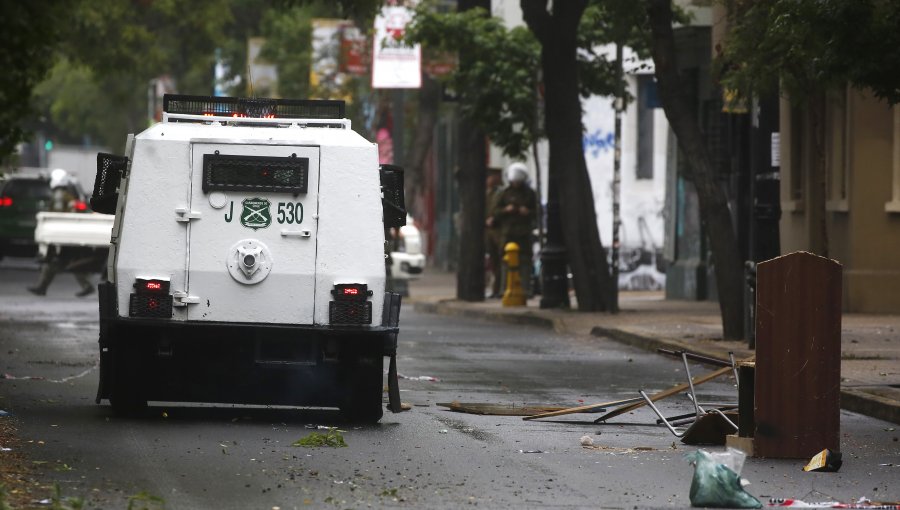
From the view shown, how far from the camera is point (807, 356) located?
36.6ft

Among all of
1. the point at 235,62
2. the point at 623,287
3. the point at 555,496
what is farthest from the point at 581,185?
the point at 235,62

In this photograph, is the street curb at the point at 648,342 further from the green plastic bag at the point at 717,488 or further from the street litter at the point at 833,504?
the green plastic bag at the point at 717,488

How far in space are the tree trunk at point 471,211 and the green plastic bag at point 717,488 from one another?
72.7ft

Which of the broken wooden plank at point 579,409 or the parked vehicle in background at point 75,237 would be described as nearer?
the broken wooden plank at point 579,409

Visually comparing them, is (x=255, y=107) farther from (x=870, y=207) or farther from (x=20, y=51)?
(x=870, y=207)

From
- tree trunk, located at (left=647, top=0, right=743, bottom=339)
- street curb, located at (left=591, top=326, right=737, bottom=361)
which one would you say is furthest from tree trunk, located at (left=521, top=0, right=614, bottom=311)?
tree trunk, located at (left=647, top=0, right=743, bottom=339)

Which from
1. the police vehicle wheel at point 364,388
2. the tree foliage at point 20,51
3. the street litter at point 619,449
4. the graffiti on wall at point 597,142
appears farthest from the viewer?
the graffiti on wall at point 597,142

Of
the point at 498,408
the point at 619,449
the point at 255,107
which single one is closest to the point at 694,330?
the point at 498,408

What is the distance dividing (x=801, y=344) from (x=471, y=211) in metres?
20.7

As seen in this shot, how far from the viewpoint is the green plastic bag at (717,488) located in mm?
9156

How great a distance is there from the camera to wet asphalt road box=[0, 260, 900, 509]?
945 centimetres

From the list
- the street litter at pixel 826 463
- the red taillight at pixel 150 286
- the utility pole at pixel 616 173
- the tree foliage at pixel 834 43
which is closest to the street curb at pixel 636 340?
the utility pole at pixel 616 173

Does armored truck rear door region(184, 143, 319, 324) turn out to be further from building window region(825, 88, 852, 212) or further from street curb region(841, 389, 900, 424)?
building window region(825, 88, 852, 212)

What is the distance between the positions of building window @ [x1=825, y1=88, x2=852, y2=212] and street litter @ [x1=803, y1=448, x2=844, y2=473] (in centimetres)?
1452
